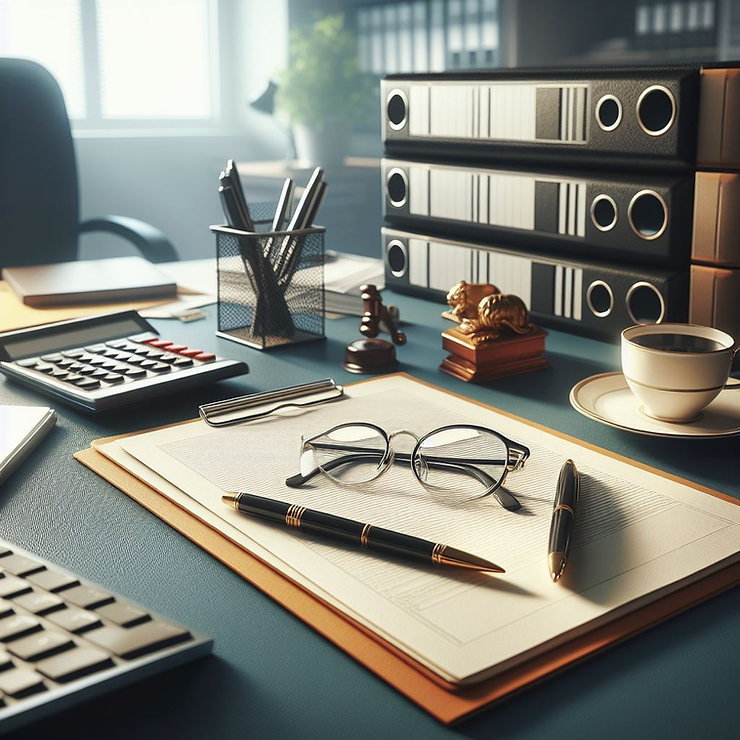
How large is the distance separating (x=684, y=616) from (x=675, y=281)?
0.50m

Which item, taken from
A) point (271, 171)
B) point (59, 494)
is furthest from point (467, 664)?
point (271, 171)

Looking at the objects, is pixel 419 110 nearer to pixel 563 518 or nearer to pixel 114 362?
pixel 114 362

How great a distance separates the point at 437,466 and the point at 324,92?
262 cm

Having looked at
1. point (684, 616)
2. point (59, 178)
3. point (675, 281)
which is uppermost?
point (59, 178)

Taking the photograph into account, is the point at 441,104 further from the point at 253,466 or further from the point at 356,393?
the point at 253,466

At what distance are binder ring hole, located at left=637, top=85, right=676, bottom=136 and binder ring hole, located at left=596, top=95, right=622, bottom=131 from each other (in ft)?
0.09

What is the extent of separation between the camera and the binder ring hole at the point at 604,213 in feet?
3.05

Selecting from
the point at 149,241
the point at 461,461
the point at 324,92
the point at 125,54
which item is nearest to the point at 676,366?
the point at 461,461

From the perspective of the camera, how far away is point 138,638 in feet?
1.32

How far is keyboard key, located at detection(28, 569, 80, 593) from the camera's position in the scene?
44cm

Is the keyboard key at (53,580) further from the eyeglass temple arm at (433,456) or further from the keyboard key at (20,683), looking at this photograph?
the eyeglass temple arm at (433,456)

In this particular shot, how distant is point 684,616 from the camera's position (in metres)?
0.46

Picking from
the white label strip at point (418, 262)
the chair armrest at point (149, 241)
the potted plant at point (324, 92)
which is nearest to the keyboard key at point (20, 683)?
the white label strip at point (418, 262)

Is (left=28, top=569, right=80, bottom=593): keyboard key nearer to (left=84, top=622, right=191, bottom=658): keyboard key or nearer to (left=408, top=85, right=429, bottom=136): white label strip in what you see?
(left=84, top=622, right=191, bottom=658): keyboard key
